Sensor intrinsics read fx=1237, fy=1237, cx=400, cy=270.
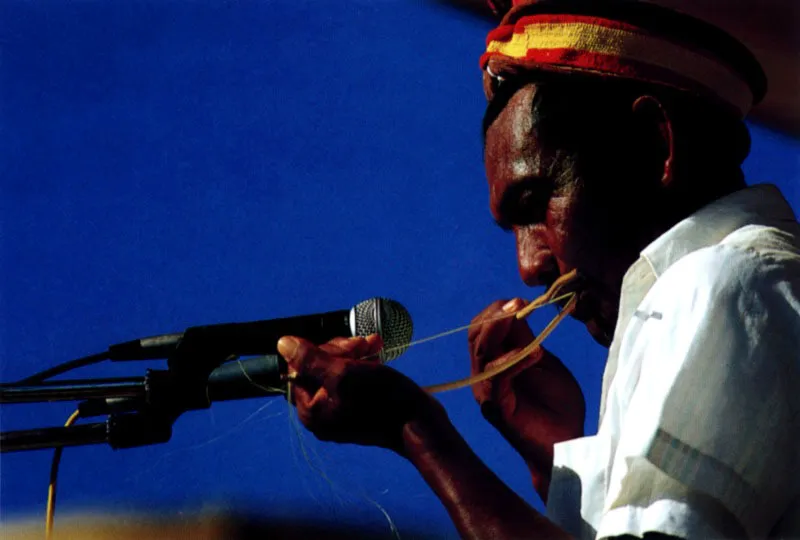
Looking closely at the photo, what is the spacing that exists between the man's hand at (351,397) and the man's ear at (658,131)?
1.72 ft

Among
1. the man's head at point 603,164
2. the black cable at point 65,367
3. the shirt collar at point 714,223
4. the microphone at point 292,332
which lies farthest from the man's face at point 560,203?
the black cable at point 65,367

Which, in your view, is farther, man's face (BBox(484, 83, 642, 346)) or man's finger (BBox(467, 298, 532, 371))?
man's finger (BBox(467, 298, 532, 371))

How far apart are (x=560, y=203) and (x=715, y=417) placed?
0.61 meters

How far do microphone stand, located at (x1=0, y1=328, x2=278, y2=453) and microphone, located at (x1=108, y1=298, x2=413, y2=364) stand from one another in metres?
0.02

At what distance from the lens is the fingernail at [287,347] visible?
75.2 inches

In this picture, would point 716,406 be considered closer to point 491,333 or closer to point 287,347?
point 287,347

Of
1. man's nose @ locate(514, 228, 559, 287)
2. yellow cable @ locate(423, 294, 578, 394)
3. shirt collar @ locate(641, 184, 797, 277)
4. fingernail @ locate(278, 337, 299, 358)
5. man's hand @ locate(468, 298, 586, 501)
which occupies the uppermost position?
shirt collar @ locate(641, 184, 797, 277)

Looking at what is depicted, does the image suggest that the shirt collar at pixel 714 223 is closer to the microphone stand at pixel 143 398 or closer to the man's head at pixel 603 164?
the man's head at pixel 603 164

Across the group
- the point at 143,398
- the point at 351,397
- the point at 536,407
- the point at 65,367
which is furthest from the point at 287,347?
the point at 536,407

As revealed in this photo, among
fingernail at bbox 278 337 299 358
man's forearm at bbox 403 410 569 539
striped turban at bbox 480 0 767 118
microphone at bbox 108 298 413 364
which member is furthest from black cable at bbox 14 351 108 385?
striped turban at bbox 480 0 767 118

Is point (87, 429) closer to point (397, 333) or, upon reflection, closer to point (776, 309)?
point (397, 333)

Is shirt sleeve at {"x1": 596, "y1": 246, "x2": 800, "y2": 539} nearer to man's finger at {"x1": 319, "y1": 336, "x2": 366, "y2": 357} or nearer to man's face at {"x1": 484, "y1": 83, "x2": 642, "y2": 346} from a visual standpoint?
man's face at {"x1": 484, "y1": 83, "x2": 642, "y2": 346}

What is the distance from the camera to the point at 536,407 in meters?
2.58

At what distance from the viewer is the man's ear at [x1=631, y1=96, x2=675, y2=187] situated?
6.46ft
